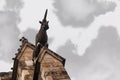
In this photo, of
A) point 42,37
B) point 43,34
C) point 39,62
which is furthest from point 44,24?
Result: point 39,62

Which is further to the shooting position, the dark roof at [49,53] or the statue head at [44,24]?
the statue head at [44,24]

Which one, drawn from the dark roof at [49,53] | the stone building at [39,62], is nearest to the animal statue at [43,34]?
the stone building at [39,62]

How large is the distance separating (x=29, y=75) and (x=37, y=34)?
2221 mm

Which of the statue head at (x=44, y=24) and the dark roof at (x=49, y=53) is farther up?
the statue head at (x=44, y=24)

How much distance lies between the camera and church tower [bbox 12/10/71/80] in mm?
14039

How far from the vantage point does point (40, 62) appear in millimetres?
15273

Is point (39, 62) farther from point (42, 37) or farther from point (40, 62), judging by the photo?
point (42, 37)

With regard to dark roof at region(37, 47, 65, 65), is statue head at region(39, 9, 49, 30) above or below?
above

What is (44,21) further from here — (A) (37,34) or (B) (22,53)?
(B) (22,53)

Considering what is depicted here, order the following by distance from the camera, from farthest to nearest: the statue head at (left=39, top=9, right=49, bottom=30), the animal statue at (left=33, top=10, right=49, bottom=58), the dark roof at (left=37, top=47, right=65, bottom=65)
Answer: the statue head at (left=39, top=9, right=49, bottom=30)
the animal statue at (left=33, top=10, right=49, bottom=58)
the dark roof at (left=37, top=47, right=65, bottom=65)

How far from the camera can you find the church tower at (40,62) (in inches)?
553

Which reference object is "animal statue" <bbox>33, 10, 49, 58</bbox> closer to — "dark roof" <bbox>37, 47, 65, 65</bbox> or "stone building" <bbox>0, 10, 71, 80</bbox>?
"stone building" <bbox>0, 10, 71, 80</bbox>

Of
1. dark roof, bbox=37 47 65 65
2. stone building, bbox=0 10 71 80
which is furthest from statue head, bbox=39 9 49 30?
dark roof, bbox=37 47 65 65

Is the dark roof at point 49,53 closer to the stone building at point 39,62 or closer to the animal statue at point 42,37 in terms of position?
the stone building at point 39,62
